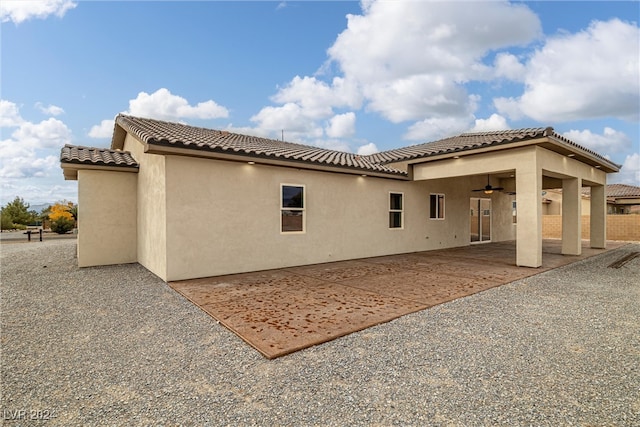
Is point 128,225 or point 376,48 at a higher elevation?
point 376,48

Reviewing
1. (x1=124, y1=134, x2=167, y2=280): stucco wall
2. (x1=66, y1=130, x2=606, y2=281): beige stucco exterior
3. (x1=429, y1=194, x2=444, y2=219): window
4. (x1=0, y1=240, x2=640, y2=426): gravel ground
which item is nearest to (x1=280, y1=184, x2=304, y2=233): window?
(x1=66, y1=130, x2=606, y2=281): beige stucco exterior

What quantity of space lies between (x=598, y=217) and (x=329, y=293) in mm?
14938

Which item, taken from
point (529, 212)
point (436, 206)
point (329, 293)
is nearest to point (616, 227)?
point (436, 206)

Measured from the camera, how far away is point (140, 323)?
4344 mm

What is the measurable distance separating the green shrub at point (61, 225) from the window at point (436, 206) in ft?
81.3

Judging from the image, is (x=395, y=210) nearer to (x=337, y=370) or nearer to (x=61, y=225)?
(x=337, y=370)

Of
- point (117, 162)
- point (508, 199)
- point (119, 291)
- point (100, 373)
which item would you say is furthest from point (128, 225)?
point (508, 199)

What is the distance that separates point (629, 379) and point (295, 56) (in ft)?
56.5

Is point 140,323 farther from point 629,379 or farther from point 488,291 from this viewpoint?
point 488,291

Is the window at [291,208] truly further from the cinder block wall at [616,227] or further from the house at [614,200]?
the cinder block wall at [616,227]

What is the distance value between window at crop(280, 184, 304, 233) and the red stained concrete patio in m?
1.23

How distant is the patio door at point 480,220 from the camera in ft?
50.2

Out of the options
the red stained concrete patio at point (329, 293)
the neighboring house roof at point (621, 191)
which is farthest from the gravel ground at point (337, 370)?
the neighboring house roof at point (621, 191)

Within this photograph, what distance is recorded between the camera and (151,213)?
7902 mm
